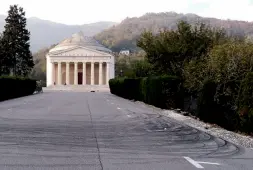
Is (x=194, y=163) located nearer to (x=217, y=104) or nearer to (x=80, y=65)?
(x=217, y=104)

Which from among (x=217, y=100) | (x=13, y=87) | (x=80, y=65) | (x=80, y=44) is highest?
(x=80, y=44)

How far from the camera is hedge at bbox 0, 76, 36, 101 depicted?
43356 millimetres

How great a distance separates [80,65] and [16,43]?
47477mm

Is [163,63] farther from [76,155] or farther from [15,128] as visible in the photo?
[76,155]

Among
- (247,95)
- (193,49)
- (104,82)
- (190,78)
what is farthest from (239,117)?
(104,82)

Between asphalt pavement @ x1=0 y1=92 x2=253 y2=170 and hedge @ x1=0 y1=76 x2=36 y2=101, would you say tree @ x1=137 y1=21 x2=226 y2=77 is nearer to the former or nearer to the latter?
hedge @ x1=0 y1=76 x2=36 y2=101

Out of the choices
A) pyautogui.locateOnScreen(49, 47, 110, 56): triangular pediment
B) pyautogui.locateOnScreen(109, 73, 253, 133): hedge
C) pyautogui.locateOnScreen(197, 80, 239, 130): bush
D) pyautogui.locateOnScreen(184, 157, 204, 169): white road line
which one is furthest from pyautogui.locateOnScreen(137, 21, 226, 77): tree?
pyautogui.locateOnScreen(49, 47, 110, 56): triangular pediment

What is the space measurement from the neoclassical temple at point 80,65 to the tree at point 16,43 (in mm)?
36693

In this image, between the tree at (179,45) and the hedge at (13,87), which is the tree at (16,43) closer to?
the hedge at (13,87)

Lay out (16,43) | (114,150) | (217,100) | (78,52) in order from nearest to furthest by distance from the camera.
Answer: (114,150)
(217,100)
(16,43)
(78,52)

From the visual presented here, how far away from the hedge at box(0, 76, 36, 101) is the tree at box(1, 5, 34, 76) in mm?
18174

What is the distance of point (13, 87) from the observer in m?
49.7

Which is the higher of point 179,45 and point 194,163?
point 179,45

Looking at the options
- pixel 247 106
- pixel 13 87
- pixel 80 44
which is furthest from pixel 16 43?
pixel 247 106
